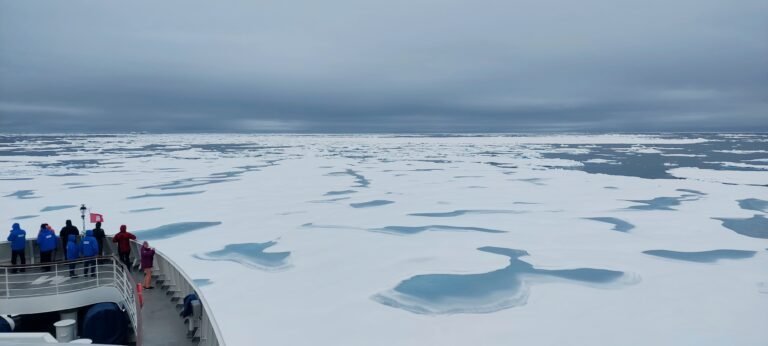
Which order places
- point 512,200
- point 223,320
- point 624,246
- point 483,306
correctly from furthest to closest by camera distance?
point 512,200
point 624,246
point 483,306
point 223,320

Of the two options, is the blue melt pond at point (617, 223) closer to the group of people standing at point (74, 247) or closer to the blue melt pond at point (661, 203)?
the blue melt pond at point (661, 203)

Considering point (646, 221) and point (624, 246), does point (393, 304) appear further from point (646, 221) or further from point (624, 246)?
point (646, 221)

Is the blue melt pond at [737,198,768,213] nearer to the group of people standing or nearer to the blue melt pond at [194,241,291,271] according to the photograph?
the blue melt pond at [194,241,291,271]

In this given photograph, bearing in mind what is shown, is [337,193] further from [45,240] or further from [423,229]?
[45,240]

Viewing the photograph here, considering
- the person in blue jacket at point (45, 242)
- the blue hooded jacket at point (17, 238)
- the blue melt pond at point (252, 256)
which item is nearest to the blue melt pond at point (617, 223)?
the blue melt pond at point (252, 256)

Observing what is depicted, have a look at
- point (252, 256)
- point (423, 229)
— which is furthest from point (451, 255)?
point (252, 256)

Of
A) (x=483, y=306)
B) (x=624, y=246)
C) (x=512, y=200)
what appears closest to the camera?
(x=483, y=306)

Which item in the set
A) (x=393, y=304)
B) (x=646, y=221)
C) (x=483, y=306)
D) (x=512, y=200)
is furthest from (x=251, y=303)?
(x=512, y=200)
